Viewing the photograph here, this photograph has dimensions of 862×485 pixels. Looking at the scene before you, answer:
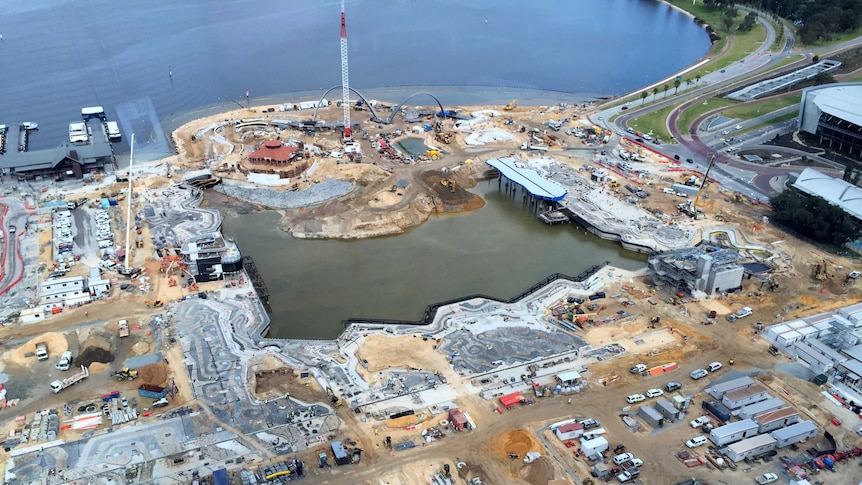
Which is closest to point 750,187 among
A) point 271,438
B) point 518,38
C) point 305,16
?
point 271,438

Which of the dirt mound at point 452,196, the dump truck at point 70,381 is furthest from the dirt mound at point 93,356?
the dirt mound at point 452,196

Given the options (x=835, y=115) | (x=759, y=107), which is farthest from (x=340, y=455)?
(x=759, y=107)

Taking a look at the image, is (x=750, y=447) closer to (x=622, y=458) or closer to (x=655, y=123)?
(x=622, y=458)

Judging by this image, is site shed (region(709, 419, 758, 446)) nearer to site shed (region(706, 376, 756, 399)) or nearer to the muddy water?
site shed (region(706, 376, 756, 399))

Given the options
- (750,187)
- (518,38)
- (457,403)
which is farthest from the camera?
(518,38)

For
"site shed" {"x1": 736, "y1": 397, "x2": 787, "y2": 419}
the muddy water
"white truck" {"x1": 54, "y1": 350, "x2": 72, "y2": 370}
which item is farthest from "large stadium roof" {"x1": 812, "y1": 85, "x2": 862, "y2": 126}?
"white truck" {"x1": 54, "y1": 350, "x2": 72, "y2": 370}

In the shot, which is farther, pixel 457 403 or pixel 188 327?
pixel 188 327

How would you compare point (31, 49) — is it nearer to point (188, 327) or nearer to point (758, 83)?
point (188, 327)
